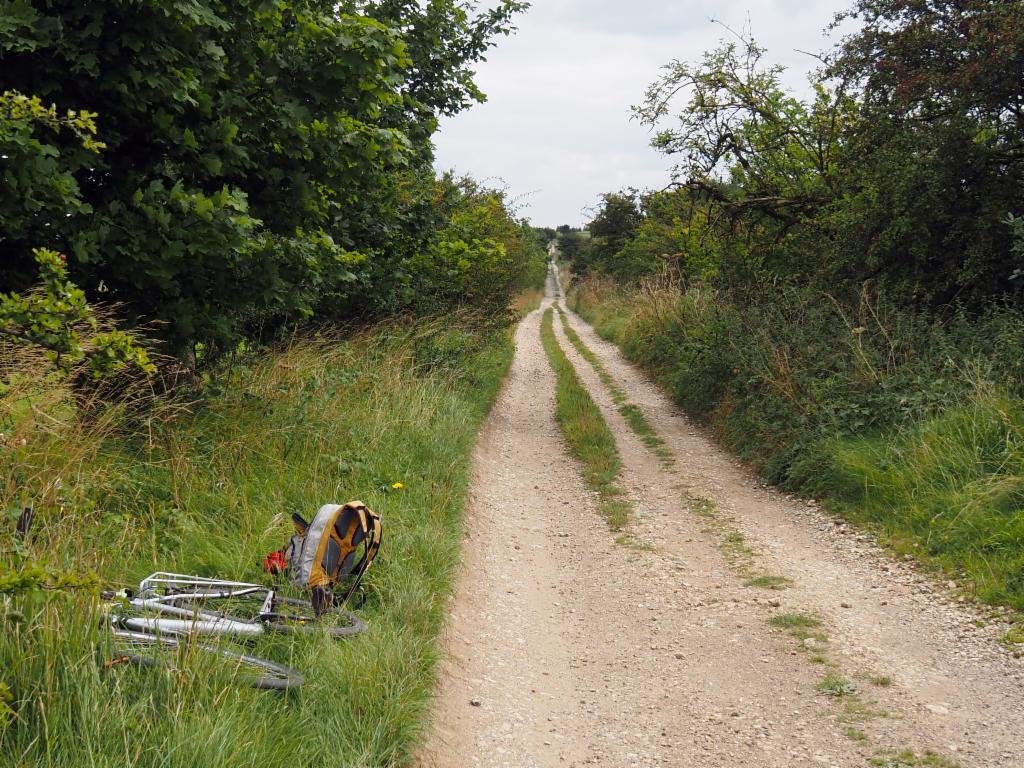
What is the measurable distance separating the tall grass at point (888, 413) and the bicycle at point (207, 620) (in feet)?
14.4

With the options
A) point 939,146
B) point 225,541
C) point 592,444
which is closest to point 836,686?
point 225,541

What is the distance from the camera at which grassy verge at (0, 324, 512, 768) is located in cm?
267

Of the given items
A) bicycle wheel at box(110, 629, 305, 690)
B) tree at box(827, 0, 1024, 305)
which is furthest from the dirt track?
tree at box(827, 0, 1024, 305)

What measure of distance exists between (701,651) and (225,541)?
9.93 ft

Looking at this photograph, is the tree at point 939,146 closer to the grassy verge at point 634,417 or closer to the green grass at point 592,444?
the grassy verge at point 634,417

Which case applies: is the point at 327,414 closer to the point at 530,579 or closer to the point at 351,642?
the point at 530,579

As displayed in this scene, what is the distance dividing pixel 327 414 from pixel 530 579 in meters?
2.63

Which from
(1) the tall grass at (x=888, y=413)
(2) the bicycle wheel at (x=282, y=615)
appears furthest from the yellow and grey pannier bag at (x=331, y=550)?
(1) the tall grass at (x=888, y=413)

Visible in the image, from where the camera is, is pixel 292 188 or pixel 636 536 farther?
pixel 636 536

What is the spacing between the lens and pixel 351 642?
148 inches

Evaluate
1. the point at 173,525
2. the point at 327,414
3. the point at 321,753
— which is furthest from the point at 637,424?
the point at 321,753

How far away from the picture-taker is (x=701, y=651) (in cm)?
471

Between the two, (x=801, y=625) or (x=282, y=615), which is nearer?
(x=282, y=615)

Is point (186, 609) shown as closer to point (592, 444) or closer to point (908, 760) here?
point (908, 760)
